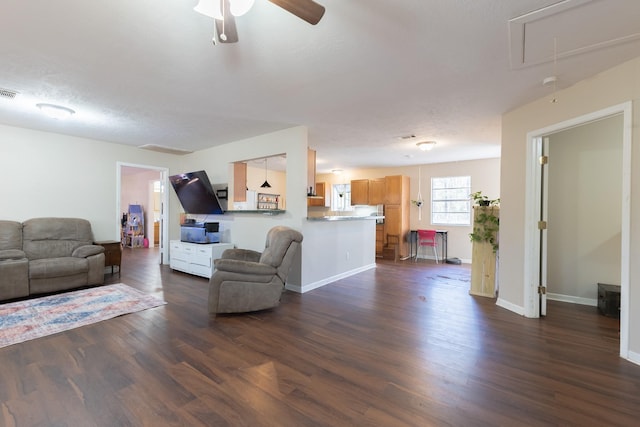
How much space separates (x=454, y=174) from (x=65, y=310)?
783 cm

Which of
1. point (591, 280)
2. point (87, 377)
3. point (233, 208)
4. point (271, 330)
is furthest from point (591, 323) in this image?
point (233, 208)

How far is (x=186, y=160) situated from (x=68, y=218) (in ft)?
7.77

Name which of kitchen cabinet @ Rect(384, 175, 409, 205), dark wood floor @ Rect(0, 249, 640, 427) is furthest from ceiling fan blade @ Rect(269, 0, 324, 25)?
kitchen cabinet @ Rect(384, 175, 409, 205)

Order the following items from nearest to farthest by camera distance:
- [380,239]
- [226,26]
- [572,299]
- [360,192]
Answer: [226,26] < [572,299] < [380,239] < [360,192]

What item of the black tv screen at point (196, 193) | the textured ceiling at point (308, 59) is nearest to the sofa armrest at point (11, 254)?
the textured ceiling at point (308, 59)

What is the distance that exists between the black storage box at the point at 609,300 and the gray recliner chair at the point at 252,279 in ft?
12.3

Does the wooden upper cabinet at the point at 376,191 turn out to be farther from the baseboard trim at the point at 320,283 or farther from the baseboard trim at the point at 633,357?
the baseboard trim at the point at 633,357

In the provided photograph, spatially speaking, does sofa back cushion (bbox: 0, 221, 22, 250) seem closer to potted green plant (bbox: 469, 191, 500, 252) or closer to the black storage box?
potted green plant (bbox: 469, 191, 500, 252)

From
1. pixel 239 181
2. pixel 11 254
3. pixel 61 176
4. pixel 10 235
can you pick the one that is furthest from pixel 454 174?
pixel 10 235

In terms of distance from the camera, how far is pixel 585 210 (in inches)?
145

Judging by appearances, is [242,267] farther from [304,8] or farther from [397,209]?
[397,209]

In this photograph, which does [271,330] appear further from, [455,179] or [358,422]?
[455,179]

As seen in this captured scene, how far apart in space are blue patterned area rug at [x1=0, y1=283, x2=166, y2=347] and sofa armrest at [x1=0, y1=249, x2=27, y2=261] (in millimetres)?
710

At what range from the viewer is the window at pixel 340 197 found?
29.6 ft
